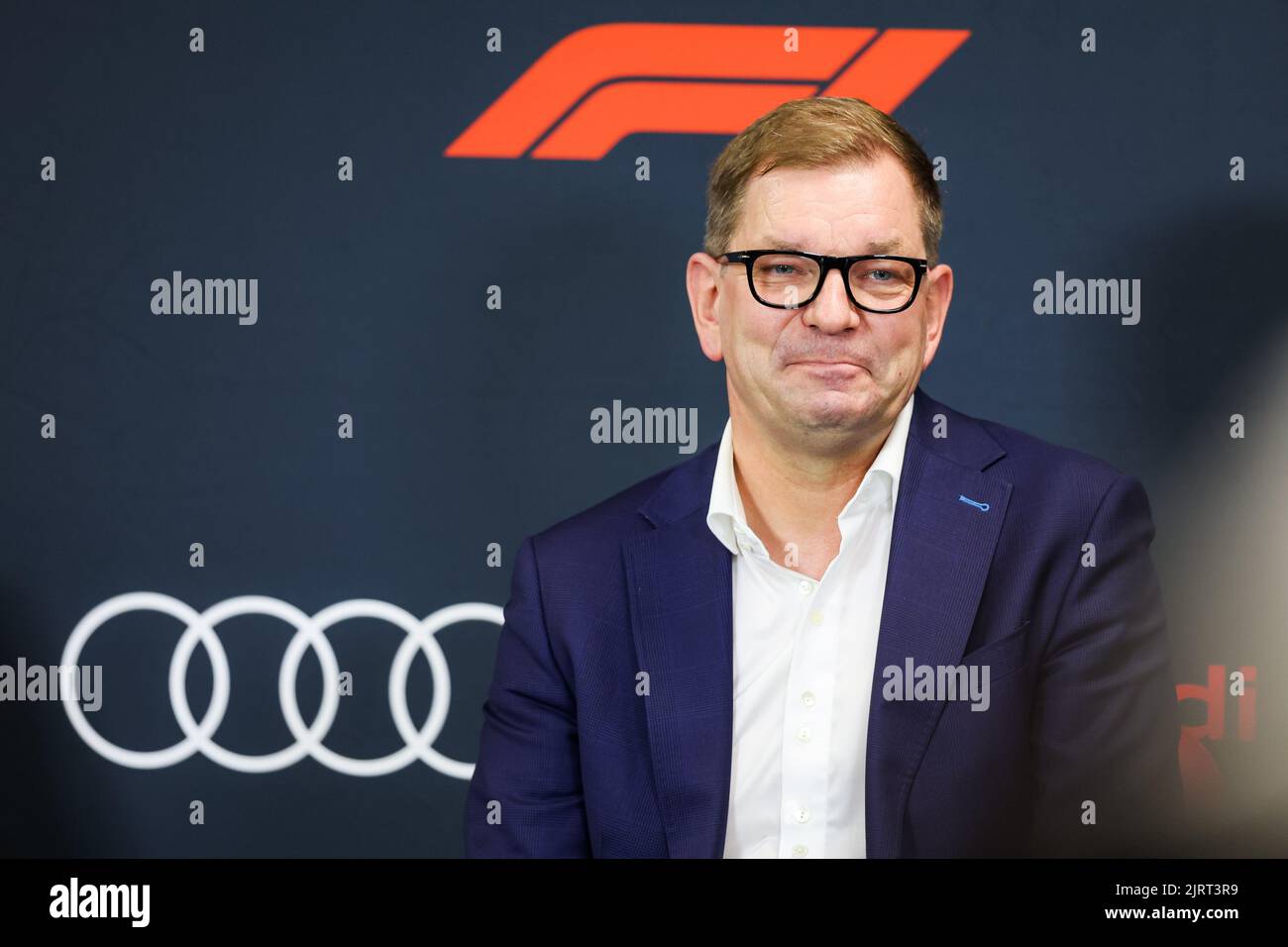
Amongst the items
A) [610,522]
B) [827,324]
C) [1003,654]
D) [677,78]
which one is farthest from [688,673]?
[677,78]

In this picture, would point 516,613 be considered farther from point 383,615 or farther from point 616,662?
point 383,615

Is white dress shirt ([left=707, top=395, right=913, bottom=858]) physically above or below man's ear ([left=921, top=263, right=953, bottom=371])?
below

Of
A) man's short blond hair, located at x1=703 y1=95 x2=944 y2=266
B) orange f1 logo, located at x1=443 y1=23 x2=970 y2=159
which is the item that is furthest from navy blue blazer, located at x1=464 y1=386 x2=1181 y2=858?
orange f1 logo, located at x1=443 y1=23 x2=970 y2=159

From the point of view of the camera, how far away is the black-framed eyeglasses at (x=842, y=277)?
1.88 meters

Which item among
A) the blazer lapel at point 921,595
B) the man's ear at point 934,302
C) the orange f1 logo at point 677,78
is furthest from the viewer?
the orange f1 logo at point 677,78

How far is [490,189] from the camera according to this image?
2.18 meters

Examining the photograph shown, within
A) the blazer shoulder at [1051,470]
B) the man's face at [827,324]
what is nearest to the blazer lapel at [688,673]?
the man's face at [827,324]

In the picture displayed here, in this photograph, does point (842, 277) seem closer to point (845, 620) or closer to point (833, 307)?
point (833, 307)

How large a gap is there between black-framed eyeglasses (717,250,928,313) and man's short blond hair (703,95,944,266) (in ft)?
0.23

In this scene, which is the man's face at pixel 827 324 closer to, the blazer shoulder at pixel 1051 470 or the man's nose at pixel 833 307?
the man's nose at pixel 833 307

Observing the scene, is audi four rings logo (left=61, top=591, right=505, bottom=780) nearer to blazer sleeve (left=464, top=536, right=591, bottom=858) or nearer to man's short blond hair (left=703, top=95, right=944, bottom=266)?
blazer sleeve (left=464, top=536, right=591, bottom=858)

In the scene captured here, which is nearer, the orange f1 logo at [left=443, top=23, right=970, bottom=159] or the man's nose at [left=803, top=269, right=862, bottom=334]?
the man's nose at [left=803, top=269, right=862, bottom=334]

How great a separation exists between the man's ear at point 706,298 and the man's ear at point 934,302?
0.38m

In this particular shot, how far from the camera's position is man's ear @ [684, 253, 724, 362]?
2.03m
